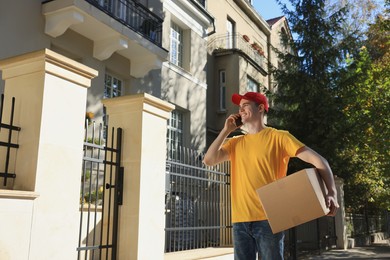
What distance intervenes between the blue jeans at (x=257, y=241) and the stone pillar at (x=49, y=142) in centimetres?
204

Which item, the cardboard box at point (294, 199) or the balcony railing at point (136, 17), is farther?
the balcony railing at point (136, 17)

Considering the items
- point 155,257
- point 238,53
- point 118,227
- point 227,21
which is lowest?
point 155,257

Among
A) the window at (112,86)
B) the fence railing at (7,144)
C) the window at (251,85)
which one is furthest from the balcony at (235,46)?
the fence railing at (7,144)

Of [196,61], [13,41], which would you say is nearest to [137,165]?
[13,41]

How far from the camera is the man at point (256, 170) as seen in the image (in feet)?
10.1

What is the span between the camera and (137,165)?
5691mm

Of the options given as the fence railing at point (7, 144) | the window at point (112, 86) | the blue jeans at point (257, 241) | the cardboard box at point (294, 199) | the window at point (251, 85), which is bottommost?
the blue jeans at point (257, 241)

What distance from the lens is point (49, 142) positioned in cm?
432

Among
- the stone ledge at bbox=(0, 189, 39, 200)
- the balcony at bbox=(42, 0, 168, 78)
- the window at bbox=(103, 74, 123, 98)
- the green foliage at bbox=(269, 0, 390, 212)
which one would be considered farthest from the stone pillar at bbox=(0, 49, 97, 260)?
the green foliage at bbox=(269, 0, 390, 212)

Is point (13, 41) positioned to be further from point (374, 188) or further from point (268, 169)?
point (374, 188)

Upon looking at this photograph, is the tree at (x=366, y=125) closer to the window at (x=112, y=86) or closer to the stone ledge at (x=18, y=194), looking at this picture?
the window at (x=112, y=86)

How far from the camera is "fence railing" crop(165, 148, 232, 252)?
298 inches

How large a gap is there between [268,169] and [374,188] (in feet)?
56.8

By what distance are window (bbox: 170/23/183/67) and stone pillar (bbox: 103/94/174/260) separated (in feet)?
34.2
